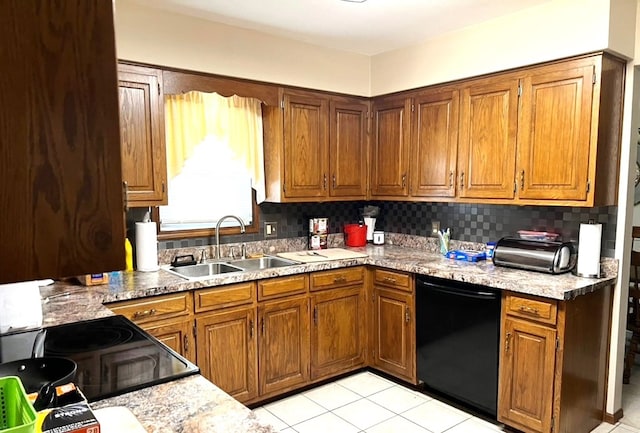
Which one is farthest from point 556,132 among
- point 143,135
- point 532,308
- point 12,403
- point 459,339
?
point 12,403

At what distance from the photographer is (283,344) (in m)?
3.01

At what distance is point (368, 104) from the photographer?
12.5ft

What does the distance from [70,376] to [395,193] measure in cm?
285

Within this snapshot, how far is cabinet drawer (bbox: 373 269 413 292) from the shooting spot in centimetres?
311

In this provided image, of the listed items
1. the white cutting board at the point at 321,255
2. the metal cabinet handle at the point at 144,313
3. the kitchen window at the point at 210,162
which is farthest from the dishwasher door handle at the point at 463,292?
the metal cabinet handle at the point at 144,313

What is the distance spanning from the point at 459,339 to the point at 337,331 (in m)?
0.92

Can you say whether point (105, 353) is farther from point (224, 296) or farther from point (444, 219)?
point (444, 219)

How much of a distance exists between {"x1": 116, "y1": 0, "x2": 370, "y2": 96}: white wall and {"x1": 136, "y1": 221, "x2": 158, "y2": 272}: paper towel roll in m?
1.04

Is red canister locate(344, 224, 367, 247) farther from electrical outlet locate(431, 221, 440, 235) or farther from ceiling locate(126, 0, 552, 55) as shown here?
ceiling locate(126, 0, 552, 55)

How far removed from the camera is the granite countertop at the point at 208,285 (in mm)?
1103

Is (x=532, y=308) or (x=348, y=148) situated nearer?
(x=532, y=308)

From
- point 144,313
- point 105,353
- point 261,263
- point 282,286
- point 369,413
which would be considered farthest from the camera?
point 261,263

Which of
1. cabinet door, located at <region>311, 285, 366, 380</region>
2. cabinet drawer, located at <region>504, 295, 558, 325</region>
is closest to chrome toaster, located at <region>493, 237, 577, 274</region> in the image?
cabinet drawer, located at <region>504, 295, 558, 325</region>

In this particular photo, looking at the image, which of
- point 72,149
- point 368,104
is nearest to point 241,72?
point 368,104
